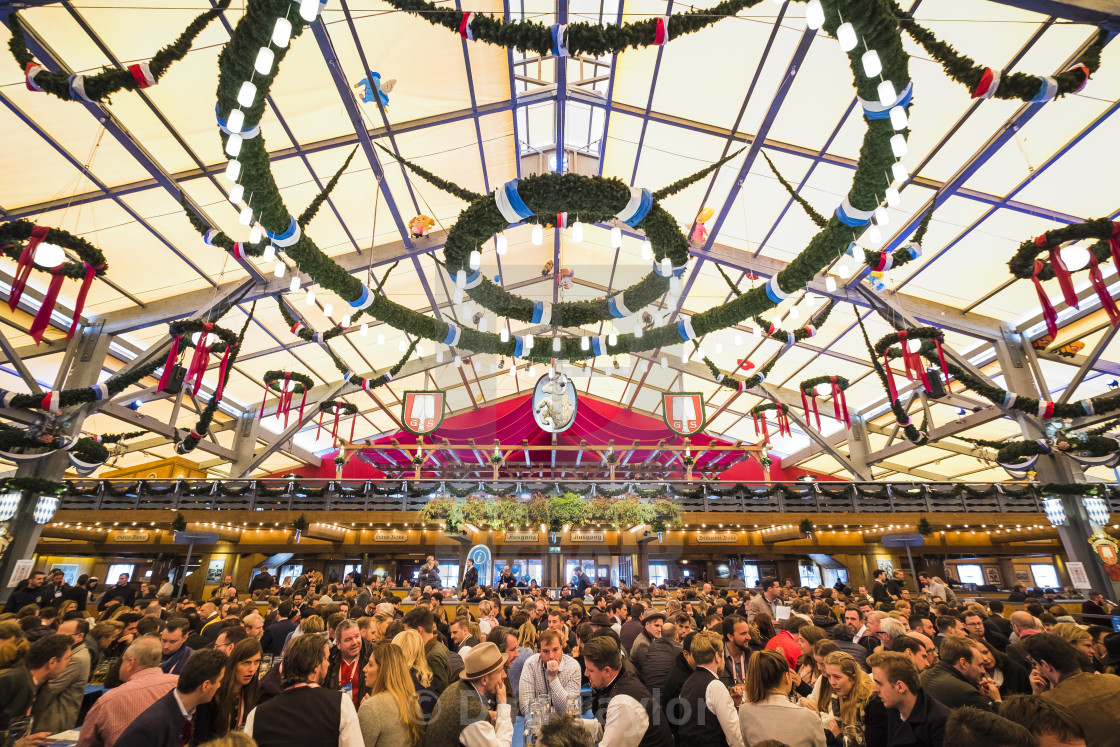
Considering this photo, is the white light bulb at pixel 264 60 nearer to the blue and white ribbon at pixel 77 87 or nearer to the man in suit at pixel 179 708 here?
the blue and white ribbon at pixel 77 87

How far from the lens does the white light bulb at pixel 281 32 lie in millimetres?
3935

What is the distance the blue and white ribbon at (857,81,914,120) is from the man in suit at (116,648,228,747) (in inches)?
231

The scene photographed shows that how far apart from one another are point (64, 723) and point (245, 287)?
932 cm

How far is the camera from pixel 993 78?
15.2 feet

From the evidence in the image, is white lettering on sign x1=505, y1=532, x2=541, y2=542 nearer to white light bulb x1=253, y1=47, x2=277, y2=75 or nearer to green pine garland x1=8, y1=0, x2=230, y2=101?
green pine garland x1=8, y1=0, x2=230, y2=101

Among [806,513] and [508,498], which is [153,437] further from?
[806,513]

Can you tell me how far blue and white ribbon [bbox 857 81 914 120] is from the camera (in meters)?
4.36

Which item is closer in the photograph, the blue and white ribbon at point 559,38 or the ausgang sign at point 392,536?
the blue and white ribbon at point 559,38

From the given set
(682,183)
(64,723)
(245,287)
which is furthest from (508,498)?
(64,723)

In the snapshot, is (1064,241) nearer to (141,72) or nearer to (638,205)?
(638,205)

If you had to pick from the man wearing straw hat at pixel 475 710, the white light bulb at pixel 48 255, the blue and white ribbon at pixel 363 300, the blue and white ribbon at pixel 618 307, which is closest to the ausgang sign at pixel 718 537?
the blue and white ribbon at pixel 618 307

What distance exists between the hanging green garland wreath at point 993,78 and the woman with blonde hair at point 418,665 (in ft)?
20.7

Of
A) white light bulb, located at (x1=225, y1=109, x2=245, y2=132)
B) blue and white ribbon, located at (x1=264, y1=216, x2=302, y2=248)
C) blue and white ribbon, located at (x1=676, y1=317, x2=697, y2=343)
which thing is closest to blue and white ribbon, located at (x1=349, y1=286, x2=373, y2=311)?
blue and white ribbon, located at (x1=264, y1=216, x2=302, y2=248)

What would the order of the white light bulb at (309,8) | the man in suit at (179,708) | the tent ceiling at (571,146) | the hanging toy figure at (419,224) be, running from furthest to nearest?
the hanging toy figure at (419,224), the tent ceiling at (571,146), the white light bulb at (309,8), the man in suit at (179,708)
